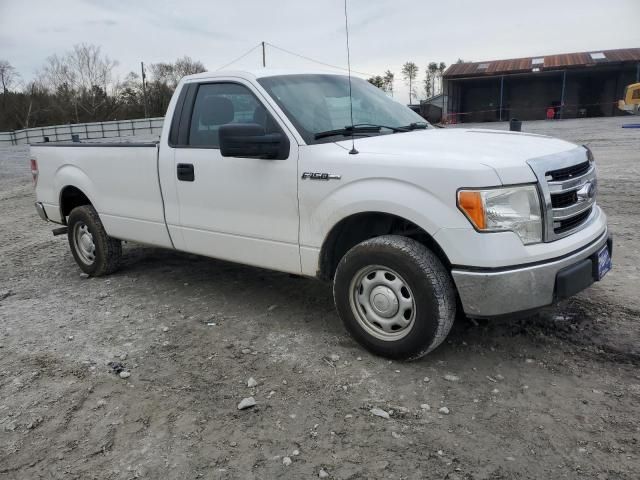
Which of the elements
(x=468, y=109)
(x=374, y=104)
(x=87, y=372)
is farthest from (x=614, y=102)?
(x=87, y=372)

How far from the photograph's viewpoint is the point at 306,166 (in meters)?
3.80

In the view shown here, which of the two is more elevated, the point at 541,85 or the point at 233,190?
the point at 541,85

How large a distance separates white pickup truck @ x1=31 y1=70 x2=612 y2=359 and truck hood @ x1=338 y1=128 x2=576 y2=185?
0.01m

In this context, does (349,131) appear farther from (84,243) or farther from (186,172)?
(84,243)

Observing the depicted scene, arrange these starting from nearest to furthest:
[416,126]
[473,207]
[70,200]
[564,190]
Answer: [473,207], [564,190], [416,126], [70,200]

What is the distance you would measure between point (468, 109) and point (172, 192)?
38887mm

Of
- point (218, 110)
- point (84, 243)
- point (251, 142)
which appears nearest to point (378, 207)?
point (251, 142)

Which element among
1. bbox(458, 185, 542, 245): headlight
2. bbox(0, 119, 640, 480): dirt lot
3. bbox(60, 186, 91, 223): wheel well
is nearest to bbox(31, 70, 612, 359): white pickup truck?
bbox(458, 185, 542, 245): headlight

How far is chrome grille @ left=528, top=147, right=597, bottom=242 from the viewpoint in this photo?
125 inches

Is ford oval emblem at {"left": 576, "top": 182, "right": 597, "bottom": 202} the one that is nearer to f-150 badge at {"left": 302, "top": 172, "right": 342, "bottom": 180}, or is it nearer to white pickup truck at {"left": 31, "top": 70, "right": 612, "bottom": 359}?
A: white pickup truck at {"left": 31, "top": 70, "right": 612, "bottom": 359}

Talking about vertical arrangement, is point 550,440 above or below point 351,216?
below

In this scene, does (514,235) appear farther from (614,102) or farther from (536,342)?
(614,102)

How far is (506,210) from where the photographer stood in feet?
10.2

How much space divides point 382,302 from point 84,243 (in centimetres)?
384
